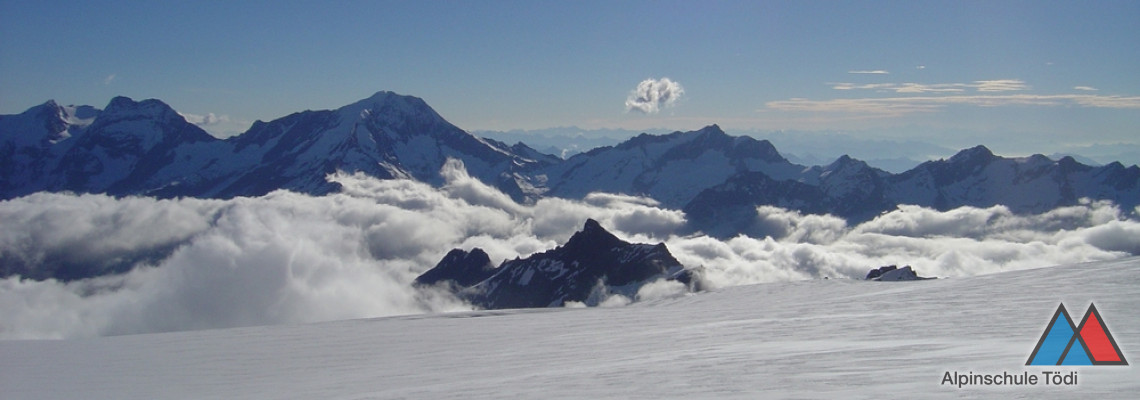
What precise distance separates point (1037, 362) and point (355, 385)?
17507mm

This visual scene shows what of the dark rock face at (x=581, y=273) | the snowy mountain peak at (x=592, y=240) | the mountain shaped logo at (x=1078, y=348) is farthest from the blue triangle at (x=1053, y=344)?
the snowy mountain peak at (x=592, y=240)

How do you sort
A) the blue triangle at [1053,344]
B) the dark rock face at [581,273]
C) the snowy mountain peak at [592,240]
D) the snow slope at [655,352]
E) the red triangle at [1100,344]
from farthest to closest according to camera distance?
1. the snowy mountain peak at [592,240]
2. the dark rock face at [581,273]
3. the snow slope at [655,352]
4. the blue triangle at [1053,344]
5. the red triangle at [1100,344]

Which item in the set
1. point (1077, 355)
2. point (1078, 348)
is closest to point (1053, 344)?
point (1078, 348)

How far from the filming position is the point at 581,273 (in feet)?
591

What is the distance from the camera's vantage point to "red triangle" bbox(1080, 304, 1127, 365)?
14172mm

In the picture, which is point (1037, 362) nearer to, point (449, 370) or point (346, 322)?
point (449, 370)

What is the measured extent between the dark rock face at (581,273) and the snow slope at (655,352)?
132 meters

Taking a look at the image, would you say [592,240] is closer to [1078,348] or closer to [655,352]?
[655,352]

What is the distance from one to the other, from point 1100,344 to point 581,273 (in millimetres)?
166388

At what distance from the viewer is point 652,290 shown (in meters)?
159

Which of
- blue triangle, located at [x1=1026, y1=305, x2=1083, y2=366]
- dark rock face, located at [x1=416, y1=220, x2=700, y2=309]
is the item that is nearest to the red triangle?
blue triangle, located at [x1=1026, y1=305, x2=1083, y2=366]

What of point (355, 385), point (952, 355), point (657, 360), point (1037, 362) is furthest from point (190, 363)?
point (1037, 362)

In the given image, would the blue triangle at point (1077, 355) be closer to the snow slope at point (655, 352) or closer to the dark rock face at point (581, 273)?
the snow slope at point (655, 352)

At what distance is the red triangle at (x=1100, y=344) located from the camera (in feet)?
46.5
